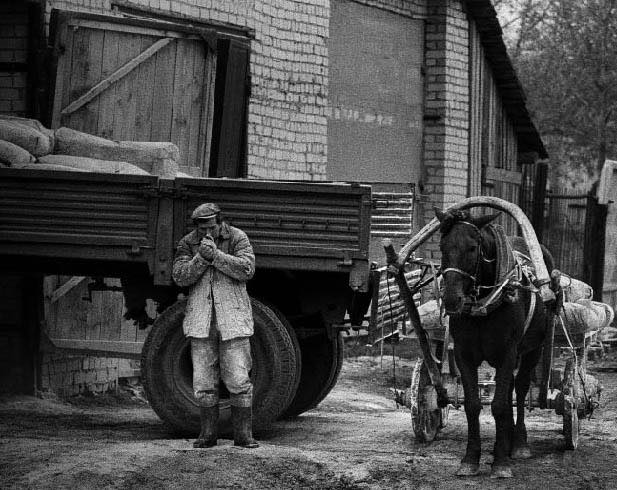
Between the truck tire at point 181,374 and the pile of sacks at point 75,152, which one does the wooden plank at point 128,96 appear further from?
the truck tire at point 181,374

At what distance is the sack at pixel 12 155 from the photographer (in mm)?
9984

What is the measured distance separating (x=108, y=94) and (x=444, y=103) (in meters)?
6.43

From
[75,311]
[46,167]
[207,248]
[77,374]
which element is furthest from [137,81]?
[207,248]

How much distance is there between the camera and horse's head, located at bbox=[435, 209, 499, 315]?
8.34m

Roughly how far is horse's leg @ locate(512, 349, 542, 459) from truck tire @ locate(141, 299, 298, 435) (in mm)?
1608

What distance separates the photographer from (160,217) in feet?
31.6

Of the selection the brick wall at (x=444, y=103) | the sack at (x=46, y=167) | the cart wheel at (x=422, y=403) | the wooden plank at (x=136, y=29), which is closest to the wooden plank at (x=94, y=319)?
the sack at (x=46, y=167)

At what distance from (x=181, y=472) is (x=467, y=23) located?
35.7ft

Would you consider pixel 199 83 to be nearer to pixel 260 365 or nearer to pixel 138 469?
pixel 260 365

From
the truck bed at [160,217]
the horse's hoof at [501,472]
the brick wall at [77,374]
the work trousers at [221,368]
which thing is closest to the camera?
the horse's hoof at [501,472]

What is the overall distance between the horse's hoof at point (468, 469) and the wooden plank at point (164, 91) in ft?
16.2

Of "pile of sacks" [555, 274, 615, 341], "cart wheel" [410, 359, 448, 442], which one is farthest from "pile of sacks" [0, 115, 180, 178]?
"pile of sacks" [555, 274, 615, 341]

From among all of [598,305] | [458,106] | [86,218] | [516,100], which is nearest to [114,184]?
[86,218]

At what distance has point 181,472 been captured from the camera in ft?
26.9
